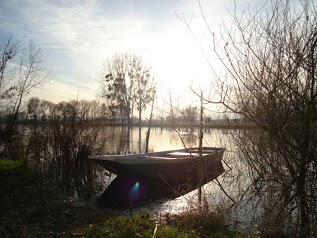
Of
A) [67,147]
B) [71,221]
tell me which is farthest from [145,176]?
[71,221]

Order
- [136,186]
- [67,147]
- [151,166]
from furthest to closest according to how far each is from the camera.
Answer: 1. [67,147]
2. [136,186]
3. [151,166]

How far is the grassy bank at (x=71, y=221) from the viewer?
5098 mm

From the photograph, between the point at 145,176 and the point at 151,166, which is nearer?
the point at 151,166

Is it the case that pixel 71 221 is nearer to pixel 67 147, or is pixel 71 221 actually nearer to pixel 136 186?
pixel 136 186

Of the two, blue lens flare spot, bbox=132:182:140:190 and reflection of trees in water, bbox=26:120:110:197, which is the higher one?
reflection of trees in water, bbox=26:120:110:197

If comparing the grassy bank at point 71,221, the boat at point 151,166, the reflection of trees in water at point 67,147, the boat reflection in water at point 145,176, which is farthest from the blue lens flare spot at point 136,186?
the grassy bank at point 71,221

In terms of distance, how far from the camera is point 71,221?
5.92 m

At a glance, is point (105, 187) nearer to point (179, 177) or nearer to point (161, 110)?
point (179, 177)

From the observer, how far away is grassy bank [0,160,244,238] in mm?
5098

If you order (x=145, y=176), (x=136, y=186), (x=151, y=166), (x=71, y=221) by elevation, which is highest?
(x=151, y=166)

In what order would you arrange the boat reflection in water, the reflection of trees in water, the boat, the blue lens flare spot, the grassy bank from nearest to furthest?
the grassy bank → the boat reflection in water → the boat → the blue lens flare spot → the reflection of trees in water

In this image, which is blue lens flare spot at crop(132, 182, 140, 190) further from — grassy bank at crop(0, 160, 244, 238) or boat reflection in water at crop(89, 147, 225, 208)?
grassy bank at crop(0, 160, 244, 238)

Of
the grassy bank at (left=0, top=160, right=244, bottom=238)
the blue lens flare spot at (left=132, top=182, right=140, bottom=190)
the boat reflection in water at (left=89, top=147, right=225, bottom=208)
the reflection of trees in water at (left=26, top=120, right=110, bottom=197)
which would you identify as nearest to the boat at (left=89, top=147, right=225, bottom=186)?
the boat reflection in water at (left=89, top=147, right=225, bottom=208)

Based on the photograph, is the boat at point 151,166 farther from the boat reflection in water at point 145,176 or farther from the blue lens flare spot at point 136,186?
the blue lens flare spot at point 136,186
